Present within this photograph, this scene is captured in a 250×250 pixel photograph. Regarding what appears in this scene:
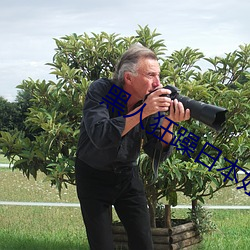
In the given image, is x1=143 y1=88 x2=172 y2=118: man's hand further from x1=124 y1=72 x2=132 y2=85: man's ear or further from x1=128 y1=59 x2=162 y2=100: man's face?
x1=124 y1=72 x2=132 y2=85: man's ear

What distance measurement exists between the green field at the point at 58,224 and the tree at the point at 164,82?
1030 millimetres

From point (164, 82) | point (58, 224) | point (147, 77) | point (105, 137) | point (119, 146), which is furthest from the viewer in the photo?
point (58, 224)

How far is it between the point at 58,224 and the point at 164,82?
306 centimetres

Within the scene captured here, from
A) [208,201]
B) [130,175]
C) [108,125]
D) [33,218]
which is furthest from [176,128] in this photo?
[208,201]

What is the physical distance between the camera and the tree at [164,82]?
16.9ft

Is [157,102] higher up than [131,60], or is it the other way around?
[131,60]

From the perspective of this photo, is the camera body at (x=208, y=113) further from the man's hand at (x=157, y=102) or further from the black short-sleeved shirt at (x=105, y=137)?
the black short-sleeved shirt at (x=105, y=137)

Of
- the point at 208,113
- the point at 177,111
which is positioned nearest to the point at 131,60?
the point at 177,111

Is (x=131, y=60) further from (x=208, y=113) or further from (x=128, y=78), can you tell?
(x=208, y=113)

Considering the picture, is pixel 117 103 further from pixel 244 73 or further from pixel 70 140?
pixel 244 73

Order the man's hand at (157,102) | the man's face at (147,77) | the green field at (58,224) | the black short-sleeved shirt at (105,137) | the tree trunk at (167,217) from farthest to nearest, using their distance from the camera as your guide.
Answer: the green field at (58,224), the tree trunk at (167,217), the man's face at (147,77), the black short-sleeved shirt at (105,137), the man's hand at (157,102)

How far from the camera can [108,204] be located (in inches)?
141

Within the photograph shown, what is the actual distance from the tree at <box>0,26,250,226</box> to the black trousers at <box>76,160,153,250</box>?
1292 mm

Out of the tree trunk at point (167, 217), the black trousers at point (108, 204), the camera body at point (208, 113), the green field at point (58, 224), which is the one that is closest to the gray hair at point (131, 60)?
Result: the camera body at point (208, 113)
